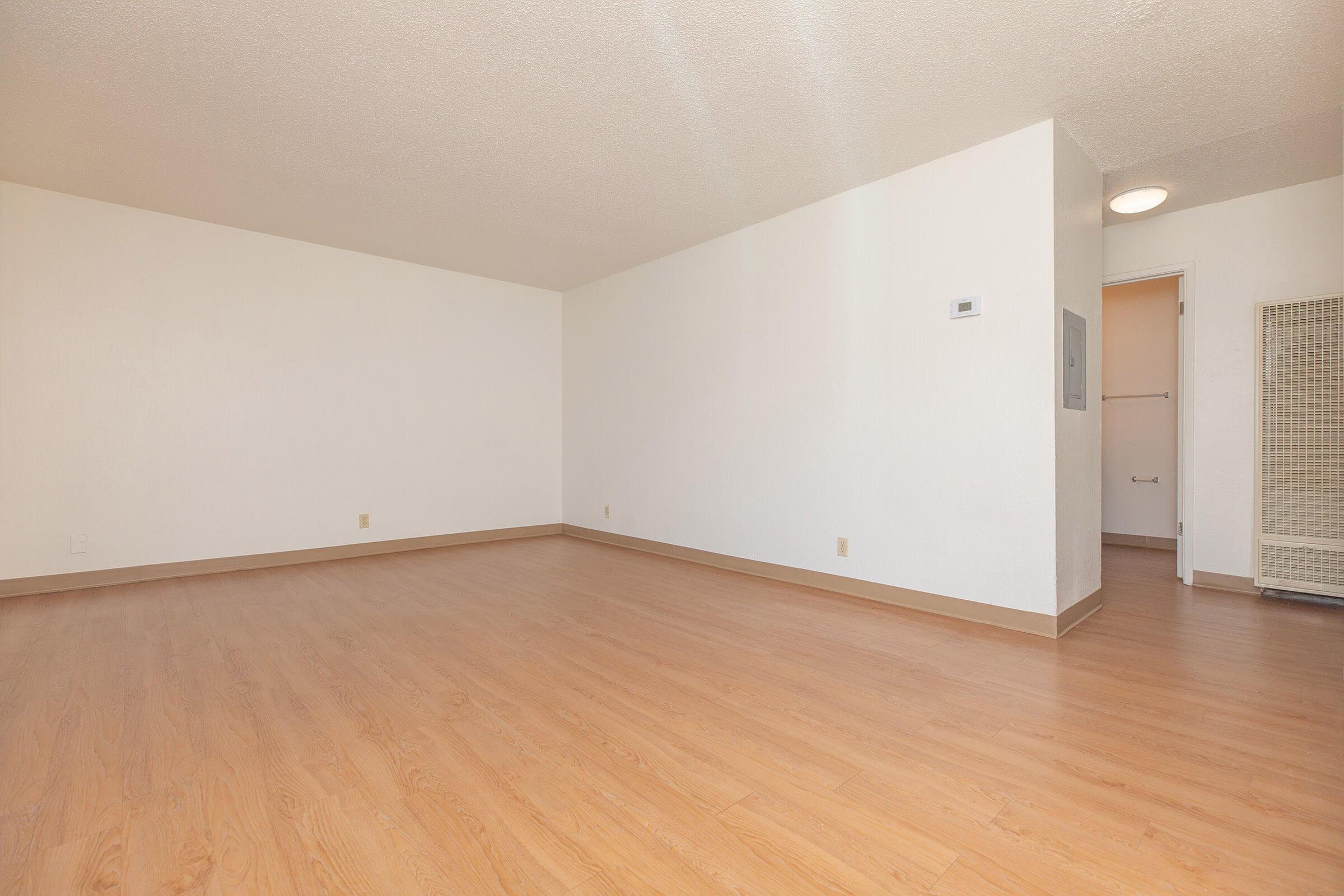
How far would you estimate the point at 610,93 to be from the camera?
2.83 m

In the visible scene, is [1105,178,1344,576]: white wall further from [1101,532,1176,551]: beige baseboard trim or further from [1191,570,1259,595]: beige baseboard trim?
[1101,532,1176,551]: beige baseboard trim

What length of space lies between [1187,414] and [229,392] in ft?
23.5

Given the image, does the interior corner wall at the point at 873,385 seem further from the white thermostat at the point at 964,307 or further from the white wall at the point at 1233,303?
the white wall at the point at 1233,303

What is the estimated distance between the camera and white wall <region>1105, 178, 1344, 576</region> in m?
3.79

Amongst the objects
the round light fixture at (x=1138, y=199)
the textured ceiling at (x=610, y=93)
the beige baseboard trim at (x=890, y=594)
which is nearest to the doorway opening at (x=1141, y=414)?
the round light fixture at (x=1138, y=199)

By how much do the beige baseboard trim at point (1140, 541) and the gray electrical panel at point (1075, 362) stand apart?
2.90 metres

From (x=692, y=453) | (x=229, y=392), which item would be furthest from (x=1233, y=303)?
(x=229, y=392)

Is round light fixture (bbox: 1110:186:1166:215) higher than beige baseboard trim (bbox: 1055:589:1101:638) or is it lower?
higher

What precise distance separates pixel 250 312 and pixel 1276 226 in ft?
24.2

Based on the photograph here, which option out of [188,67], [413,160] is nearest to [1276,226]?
[413,160]

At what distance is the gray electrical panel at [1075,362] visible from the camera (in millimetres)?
3195

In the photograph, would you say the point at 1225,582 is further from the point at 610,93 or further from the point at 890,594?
the point at 610,93

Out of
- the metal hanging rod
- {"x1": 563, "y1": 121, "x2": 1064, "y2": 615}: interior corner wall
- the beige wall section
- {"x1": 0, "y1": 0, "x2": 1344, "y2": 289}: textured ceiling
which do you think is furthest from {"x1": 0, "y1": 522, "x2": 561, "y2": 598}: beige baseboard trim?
the metal hanging rod

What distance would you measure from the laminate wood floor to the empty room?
0.02 meters
